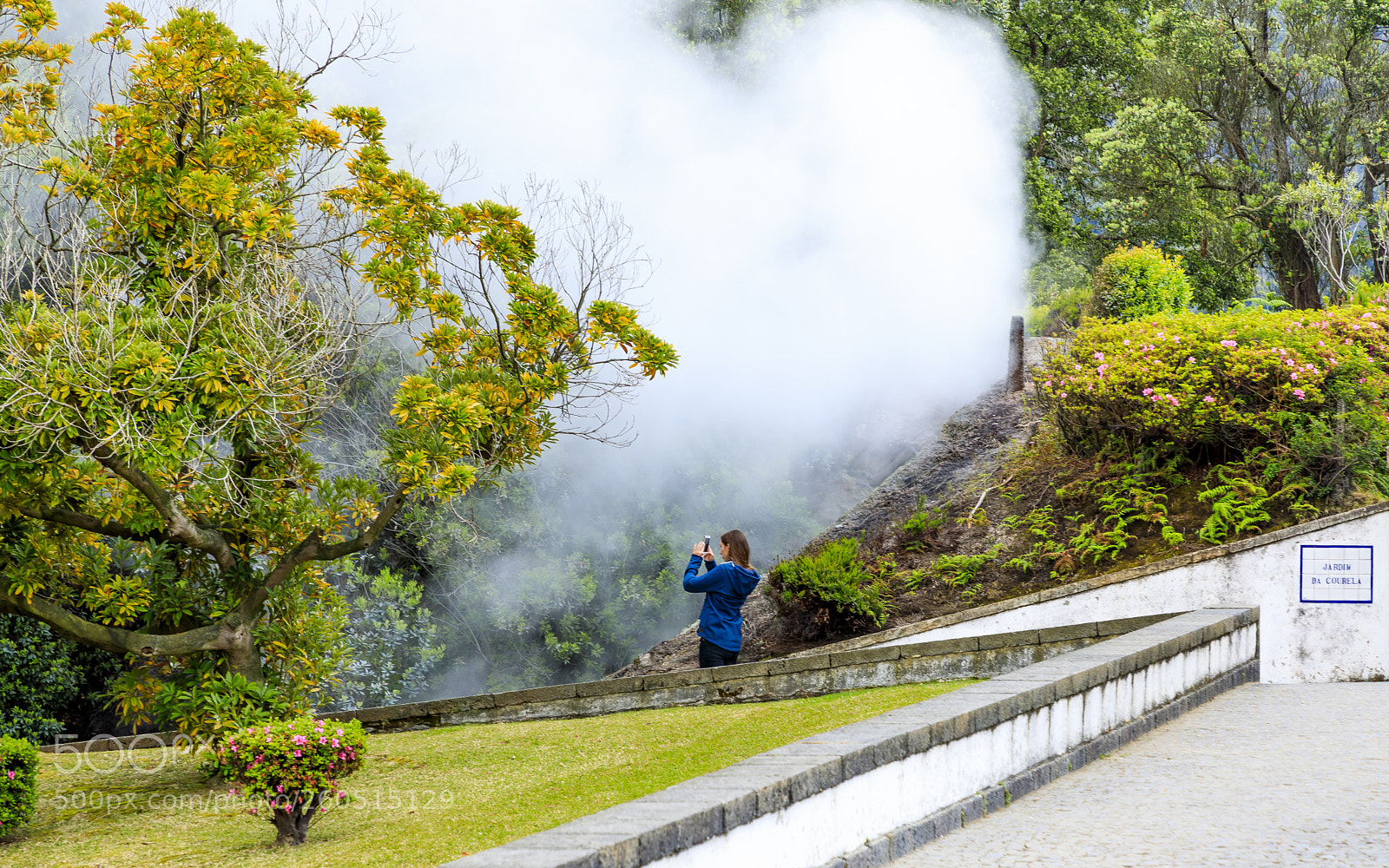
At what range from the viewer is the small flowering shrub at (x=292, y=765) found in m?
4.38

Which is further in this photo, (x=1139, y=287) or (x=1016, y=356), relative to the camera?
(x=1016, y=356)

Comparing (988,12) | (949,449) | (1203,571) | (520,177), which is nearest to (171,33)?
(1203,571)

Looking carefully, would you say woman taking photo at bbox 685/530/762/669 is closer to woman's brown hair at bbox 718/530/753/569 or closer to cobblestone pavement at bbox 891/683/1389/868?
→ woman's brown hair at bbox 718/530/753/569

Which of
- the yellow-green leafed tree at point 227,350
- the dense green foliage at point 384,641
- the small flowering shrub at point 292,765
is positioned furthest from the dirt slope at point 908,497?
the small flowering shrub at point 292,765

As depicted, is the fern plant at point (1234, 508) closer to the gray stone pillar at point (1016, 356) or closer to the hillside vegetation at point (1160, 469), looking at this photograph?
the hillside vegetation at point (1160, 469)

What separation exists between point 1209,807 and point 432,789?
363cm

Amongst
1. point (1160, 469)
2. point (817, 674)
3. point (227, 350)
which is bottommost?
point (817, 674)

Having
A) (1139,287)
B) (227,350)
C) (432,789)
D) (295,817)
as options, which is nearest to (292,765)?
(295,817)

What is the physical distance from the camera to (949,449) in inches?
506

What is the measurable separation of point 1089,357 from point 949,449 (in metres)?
2.79

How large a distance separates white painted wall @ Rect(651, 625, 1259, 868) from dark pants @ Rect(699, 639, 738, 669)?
10.2ft

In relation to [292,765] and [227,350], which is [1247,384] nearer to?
[227,350]

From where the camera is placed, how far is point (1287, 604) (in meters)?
7.88

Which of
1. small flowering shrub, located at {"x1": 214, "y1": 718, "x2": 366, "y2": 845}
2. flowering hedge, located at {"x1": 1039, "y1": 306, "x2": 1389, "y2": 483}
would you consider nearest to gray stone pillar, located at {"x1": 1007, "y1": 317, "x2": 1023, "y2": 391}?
flowering hedge, located at {"x1": 1039, "y1": 306, "x2": 1389, "y2": 483}
